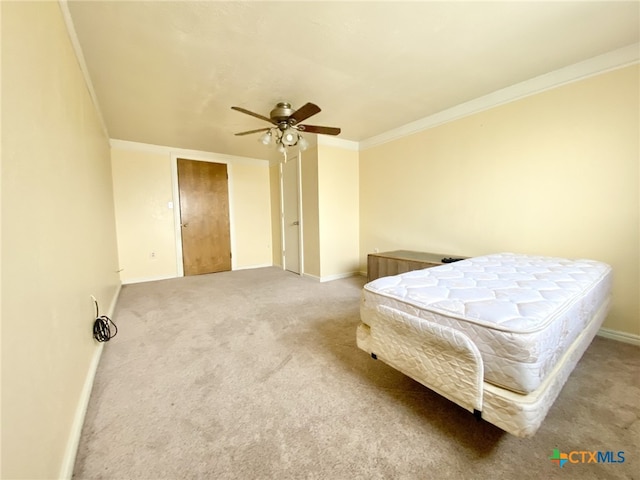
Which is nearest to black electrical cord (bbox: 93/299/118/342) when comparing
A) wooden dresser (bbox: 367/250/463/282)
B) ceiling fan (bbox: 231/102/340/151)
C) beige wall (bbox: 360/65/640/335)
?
ceiling fan (bbox: 231/102/340/151)

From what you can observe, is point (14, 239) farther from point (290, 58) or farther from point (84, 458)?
point (290, 58)

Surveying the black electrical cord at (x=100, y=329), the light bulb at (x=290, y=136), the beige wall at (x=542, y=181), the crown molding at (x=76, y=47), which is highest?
the crown molding at (x=76, y=47)

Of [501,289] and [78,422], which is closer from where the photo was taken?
[78,422]

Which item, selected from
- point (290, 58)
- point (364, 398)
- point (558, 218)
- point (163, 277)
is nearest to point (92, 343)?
point (364, 398)

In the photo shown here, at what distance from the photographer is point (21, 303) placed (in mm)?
751

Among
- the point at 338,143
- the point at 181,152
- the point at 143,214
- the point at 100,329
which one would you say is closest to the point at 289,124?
the point at 338,143

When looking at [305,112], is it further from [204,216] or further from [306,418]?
[204,216]

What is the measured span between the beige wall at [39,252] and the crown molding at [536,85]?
10.7ft

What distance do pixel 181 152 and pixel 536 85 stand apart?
4.67 m

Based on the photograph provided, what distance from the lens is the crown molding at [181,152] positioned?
372cm

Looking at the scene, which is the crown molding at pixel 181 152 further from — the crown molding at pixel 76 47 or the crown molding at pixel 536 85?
the crown molding at pixel 536 85

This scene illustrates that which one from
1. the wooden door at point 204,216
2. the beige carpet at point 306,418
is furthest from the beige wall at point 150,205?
the beige carpet at point 306,418

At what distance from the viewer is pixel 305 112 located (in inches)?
83.9

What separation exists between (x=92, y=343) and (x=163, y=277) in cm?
268
